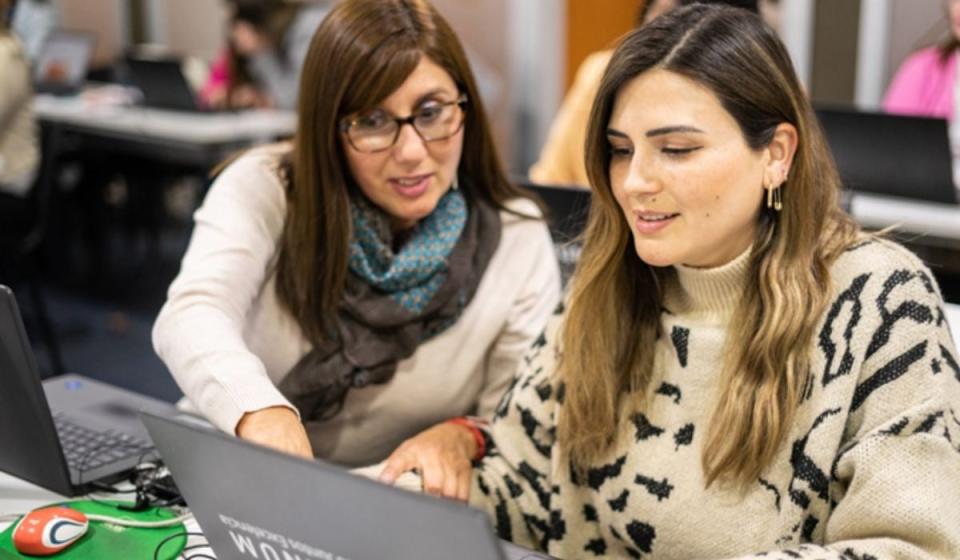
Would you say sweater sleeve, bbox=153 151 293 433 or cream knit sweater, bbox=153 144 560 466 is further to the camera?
cream knit sweater, bbox=153 144 560 466

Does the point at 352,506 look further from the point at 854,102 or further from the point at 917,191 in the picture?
the point at 854,102

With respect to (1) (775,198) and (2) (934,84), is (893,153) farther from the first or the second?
(1) (775,198)

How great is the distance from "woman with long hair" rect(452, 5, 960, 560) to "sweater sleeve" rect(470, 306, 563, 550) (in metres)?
0.07

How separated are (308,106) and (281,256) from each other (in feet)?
0.77

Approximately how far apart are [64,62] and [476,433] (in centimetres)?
526

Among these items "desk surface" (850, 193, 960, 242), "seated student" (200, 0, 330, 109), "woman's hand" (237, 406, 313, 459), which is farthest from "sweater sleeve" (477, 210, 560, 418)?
"seated student" (200, 0, 330, 109)

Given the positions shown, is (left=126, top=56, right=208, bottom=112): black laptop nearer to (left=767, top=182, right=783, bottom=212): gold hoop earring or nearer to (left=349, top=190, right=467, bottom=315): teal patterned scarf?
(left=349, top=190, right=467, bottom=315): teal patterned scarf

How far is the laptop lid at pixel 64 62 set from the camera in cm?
612

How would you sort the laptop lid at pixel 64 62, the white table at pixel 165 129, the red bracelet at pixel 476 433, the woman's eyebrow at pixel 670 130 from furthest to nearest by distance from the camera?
the laptop lid at pixel 64 62 → the white table at pixel 165 129 → the red bracelet at pixel 476 433 → the woman's eyebrow at pixel 670 130

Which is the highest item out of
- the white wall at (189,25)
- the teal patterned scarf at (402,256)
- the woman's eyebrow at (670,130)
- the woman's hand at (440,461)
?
the woman's eyebrow at (670,130)

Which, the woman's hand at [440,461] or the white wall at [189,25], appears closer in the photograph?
the woman's hand at [440,461]

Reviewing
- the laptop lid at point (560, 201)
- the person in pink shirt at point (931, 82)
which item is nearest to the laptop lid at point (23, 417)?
the laptop lid at point (560, 201)

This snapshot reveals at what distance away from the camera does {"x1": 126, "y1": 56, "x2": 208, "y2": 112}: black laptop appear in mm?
5074

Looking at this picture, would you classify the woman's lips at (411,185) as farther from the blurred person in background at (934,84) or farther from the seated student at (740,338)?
the blurred person in background at (934,84)
